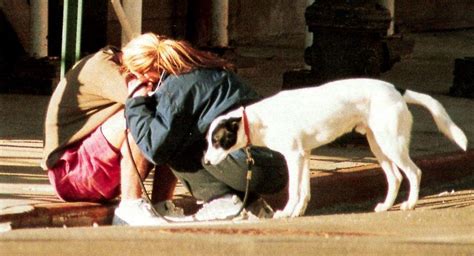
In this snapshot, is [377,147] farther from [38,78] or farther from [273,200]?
[38,78]

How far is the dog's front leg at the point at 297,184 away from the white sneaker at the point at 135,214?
2.10 feet

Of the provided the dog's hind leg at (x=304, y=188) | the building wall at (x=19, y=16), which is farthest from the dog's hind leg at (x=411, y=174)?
the building wall at (x=19, y=16)

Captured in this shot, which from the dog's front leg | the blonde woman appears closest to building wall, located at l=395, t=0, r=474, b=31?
the blonde woman

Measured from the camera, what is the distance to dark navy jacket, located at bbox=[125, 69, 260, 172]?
708 cm

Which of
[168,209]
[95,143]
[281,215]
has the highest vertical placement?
[95,143]

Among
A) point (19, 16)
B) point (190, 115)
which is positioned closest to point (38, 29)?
point (19, 16)

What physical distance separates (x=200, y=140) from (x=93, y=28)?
6.41 m

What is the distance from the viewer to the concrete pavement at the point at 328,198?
600 cm

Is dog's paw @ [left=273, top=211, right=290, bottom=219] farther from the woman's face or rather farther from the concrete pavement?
the woman's face

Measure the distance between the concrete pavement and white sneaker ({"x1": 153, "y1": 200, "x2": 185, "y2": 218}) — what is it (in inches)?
10.2

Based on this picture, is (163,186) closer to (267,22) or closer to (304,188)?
(304,188)

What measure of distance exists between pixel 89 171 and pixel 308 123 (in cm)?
128

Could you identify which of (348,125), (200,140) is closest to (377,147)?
(348,125)

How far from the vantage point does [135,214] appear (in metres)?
7.39
